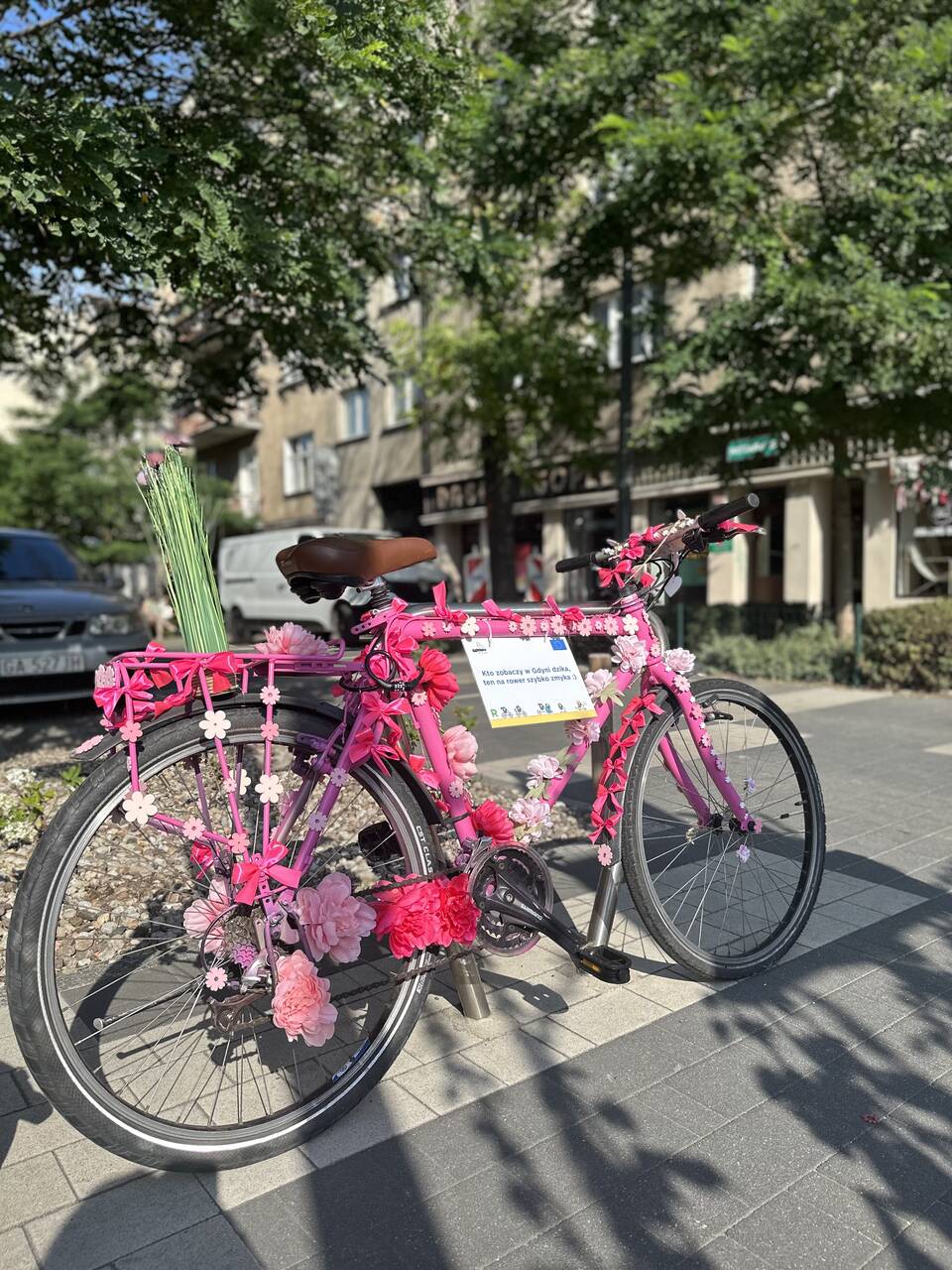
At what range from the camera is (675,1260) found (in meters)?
1.87

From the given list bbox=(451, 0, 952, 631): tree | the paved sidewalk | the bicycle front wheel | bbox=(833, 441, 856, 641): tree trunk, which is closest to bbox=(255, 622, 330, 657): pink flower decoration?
the bicycle front wheel

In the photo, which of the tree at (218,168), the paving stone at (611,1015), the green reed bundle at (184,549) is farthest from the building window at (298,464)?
the paving stone at (611,1015)

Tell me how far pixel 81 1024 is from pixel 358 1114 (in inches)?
28.3

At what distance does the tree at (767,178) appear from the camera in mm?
9039

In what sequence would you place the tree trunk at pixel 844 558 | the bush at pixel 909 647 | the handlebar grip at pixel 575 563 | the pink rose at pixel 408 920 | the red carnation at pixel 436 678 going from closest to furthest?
the pink rose at pixel 408 920
the red carnation at pixel 436 678
the handlebar grip at pixel 575 563
the bush at pixel 909 647
the tree trunk at pixel 844 558

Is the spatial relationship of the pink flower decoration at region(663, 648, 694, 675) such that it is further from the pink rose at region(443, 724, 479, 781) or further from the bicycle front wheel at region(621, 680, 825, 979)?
the pink rose at region(443, 724, 479, 781)

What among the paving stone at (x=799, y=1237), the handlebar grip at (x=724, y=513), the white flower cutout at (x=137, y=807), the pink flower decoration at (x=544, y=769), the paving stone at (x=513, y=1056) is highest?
the handlebar grip at (x=724, y=513)

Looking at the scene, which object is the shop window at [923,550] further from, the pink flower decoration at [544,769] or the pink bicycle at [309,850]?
the pink flower decoration at [544,769]

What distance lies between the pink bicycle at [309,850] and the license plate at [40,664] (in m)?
4.99

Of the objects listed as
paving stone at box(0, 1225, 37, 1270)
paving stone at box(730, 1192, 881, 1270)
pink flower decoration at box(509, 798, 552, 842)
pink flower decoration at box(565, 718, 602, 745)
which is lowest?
paving stone at box(730, 1192, 881, 1270)

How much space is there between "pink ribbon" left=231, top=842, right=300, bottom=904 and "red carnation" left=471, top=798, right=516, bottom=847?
56 cm

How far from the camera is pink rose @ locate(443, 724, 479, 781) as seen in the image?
8.63 feet

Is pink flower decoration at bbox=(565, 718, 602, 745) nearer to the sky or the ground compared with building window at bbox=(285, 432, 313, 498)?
nearer to the ground

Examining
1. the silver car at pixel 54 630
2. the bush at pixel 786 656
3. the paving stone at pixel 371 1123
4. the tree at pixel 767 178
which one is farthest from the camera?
the bush at pixel 786 656
